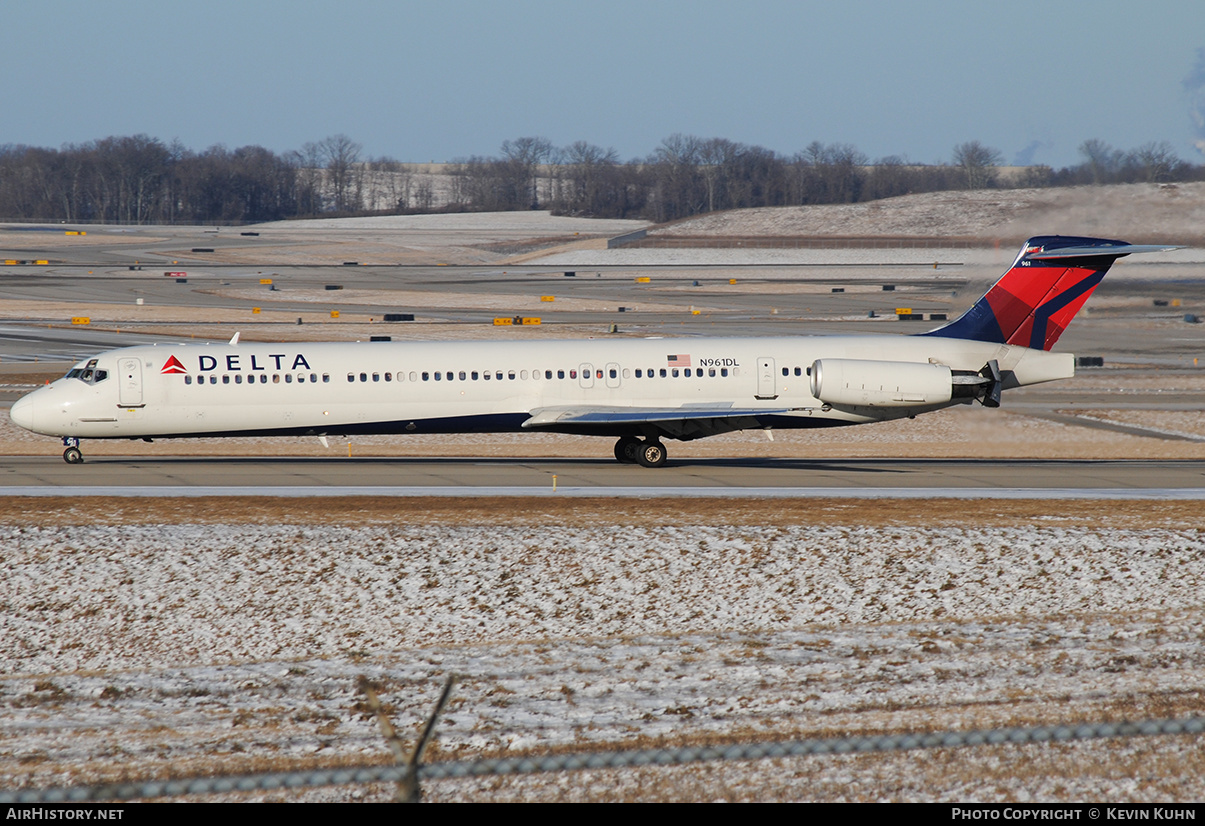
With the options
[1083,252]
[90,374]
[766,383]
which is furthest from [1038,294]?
[90,374]

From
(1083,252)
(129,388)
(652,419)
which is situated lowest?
(652,419)

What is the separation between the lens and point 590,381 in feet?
102

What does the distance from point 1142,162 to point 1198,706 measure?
30.1 meters

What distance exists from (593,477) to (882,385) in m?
8.02

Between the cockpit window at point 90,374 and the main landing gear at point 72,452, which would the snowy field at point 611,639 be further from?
the main landing gear at point 72,452

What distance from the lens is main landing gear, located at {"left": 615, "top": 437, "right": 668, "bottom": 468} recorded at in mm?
31391

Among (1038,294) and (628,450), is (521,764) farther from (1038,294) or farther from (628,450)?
(1038,294)

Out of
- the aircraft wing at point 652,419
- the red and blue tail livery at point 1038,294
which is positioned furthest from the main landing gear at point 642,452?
the red and blue tail livery at point 1038,294

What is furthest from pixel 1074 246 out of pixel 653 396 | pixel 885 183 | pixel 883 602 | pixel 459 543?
pixel 885 183

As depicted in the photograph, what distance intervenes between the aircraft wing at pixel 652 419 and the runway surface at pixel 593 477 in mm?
1058

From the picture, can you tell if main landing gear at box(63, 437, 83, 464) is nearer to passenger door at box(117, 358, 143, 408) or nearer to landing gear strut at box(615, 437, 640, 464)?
passenger door at box(117, 358, 143, 408)

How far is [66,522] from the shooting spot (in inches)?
838

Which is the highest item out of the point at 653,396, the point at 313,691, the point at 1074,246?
the point at 1074,246

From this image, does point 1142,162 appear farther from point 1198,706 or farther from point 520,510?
point 1198,706
